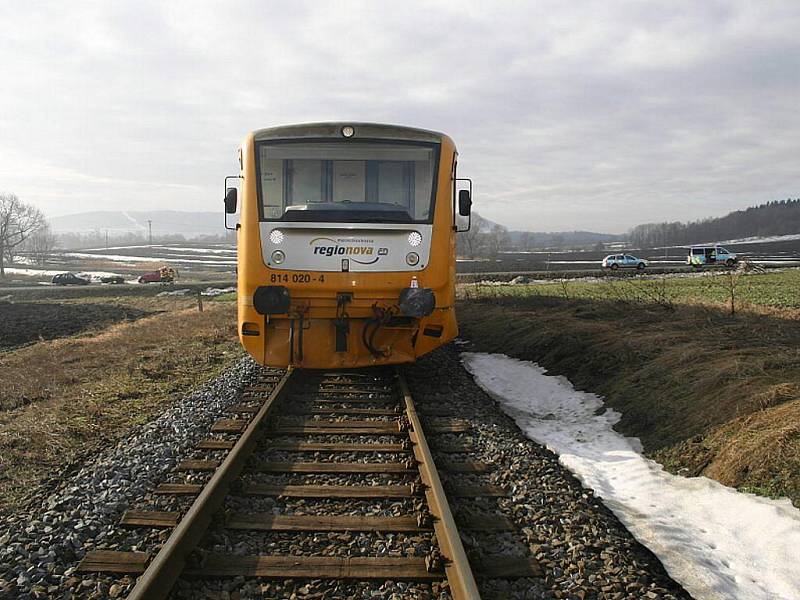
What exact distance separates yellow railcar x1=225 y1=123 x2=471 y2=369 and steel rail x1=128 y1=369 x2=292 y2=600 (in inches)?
93.6

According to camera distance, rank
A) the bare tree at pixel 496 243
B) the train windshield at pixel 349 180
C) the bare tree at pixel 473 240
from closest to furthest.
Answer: the train windshield at pixel 349 180 → the bare tree at pixel 473 240 → the bare tree at pixel 496 243

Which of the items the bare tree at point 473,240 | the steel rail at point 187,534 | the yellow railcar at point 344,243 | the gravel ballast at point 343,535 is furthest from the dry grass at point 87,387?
the bare tree at point 473,240

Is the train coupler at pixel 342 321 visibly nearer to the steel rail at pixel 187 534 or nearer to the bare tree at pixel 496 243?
the steel rail at pixel 187 534

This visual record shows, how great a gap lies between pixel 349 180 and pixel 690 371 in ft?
15.0

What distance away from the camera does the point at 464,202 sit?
7.99 meters

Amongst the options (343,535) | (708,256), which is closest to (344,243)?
(343,535)

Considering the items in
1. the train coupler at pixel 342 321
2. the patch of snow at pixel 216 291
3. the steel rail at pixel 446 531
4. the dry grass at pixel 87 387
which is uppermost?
the train coupler at pixel 342 321

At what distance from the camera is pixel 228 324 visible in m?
16.1

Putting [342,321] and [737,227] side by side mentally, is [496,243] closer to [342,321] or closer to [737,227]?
[737,227]

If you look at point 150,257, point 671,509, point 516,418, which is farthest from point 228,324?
point 150,257

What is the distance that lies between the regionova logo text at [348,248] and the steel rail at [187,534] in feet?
8.93

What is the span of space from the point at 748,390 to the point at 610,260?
39609 mm

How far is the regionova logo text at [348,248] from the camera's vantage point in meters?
7.19

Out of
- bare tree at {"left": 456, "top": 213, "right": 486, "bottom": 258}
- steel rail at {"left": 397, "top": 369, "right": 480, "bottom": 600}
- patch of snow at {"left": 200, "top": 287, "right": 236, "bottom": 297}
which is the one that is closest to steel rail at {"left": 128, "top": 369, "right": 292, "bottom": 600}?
steel rail at {"left": 397, "top": 369, "right": 480, "bottom": 600}
